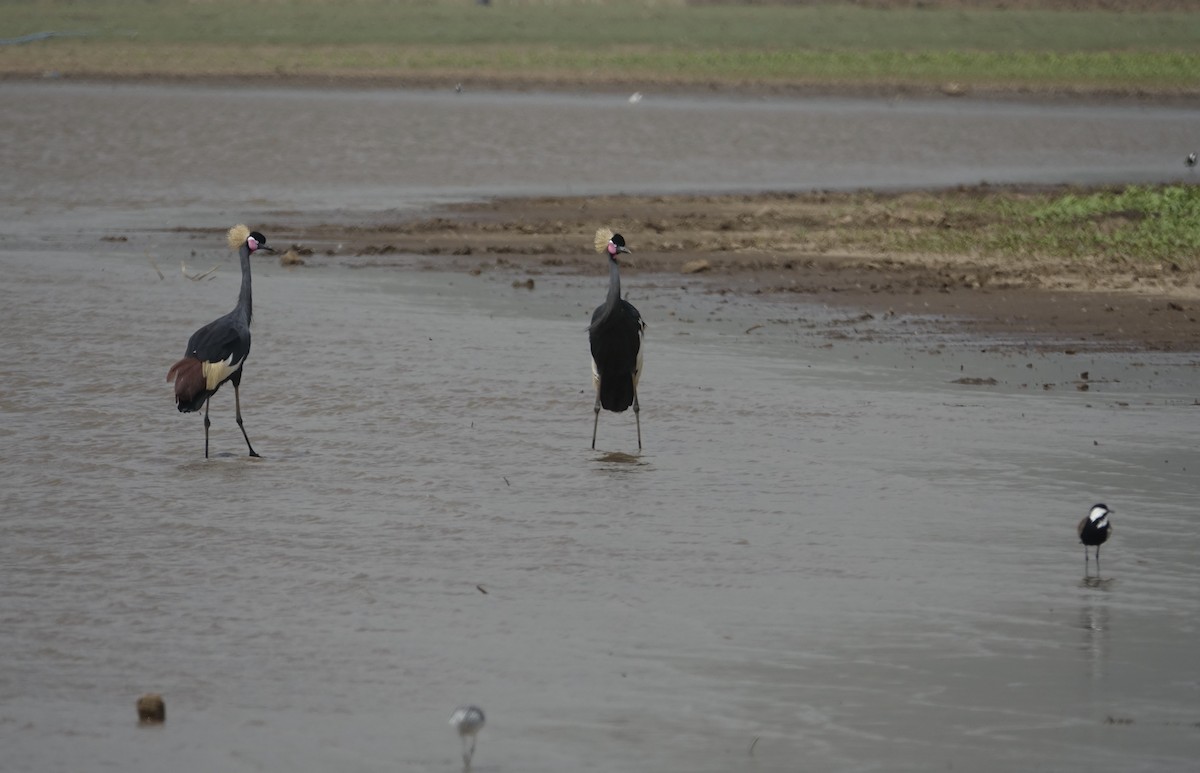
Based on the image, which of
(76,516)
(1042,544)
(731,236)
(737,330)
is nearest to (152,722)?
(76,516)

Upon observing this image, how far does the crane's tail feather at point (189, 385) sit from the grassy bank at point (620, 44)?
4279cm

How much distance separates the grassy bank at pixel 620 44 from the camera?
54.6m

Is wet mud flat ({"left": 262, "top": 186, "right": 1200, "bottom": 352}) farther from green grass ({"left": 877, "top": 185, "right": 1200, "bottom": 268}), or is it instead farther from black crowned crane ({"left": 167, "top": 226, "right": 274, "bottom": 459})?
black crowned crane ({"left": 167, "top": 226, "right": 274, "bottom": 459})

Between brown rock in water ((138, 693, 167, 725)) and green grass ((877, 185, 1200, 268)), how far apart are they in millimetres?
13666

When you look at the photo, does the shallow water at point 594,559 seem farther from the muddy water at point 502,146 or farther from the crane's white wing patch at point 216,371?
the muddy water at point 502,146

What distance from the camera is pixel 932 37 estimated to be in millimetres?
63469

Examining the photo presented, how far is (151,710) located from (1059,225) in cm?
1660

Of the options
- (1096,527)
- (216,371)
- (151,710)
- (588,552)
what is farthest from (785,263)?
(151,710)

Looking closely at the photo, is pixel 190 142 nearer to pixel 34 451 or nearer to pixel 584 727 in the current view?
pixel 34 451

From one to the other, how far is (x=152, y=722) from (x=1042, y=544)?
463 centimetres

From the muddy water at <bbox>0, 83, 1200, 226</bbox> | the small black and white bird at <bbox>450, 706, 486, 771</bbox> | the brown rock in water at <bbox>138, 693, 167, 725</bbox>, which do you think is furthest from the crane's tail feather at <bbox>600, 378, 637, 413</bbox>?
the muddy water at <bbox>0, 83, 1200, 226</bbox>

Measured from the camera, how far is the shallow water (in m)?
6.61

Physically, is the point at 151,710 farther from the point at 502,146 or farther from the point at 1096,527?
the point at 502,146

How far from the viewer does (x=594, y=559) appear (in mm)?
8820
